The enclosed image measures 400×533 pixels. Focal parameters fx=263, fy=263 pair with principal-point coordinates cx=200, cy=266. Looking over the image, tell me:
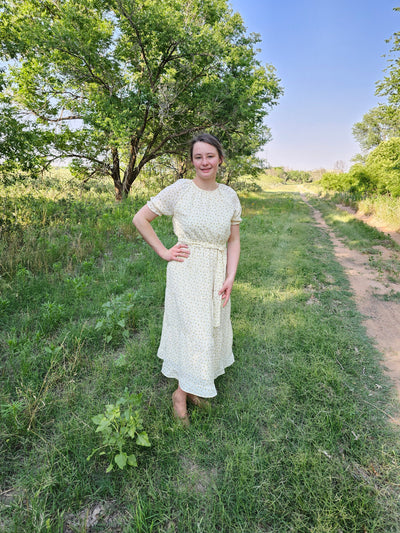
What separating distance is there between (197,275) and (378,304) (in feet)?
13.6

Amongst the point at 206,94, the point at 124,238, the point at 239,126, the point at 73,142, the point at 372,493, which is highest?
the point at 206,94

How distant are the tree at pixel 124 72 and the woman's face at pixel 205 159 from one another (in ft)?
31.6

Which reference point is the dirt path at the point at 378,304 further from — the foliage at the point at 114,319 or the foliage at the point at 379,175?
the foliage at the point at 379,175

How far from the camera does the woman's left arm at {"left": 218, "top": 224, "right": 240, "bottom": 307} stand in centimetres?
215

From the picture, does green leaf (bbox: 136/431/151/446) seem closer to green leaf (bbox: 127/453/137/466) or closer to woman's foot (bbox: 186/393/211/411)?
green leaf (bbox: 127/453/137/466)

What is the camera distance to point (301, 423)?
218 cm

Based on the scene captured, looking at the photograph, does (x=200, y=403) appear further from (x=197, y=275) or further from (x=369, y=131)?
(x=369, y=131)

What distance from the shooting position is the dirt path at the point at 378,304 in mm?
3279

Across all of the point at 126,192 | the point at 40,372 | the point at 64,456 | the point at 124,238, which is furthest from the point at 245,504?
the point at 126,192

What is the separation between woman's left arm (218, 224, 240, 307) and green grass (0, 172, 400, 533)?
1.04m

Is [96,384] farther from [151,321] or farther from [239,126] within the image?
[239,126]

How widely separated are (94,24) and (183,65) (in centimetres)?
378

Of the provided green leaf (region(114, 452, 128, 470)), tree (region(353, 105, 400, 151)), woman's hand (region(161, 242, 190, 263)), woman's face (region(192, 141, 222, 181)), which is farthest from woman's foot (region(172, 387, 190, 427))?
tree (region(353, 105, 400, 151))

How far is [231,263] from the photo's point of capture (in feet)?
7.40
